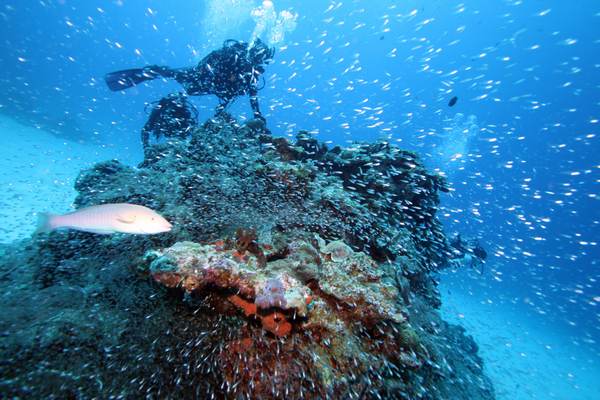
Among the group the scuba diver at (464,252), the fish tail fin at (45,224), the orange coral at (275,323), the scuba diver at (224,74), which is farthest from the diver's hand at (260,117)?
the scuba diver at (464,252)

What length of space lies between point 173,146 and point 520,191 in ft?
267

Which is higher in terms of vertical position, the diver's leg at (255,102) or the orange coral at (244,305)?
the diver's leg at (255,102)

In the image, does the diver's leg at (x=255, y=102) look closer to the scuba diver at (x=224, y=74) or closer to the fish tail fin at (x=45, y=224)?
the scuba diver at (x=224, y=74)

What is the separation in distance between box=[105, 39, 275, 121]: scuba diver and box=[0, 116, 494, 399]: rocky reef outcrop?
587 centimetres

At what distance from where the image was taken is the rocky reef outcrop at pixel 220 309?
2.50 metres

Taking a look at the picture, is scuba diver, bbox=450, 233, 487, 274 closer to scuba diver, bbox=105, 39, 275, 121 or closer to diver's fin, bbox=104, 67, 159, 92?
scuba diver, bbox=105, 39, 275, 121

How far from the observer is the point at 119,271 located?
12.2ft

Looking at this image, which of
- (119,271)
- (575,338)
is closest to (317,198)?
(119,271)

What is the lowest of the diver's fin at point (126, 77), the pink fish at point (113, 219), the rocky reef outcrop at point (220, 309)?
the rocky reef outcrop at point (220, 309)

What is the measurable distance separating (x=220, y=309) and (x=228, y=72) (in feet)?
30.4

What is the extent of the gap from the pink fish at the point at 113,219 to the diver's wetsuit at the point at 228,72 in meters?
8.03

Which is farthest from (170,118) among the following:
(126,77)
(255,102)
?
(255,102)

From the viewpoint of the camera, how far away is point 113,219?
2133 millimetres

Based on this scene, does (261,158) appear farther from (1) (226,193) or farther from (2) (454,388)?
(2) (454,388)
